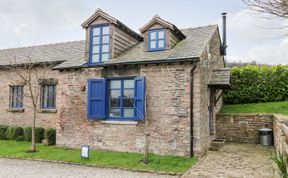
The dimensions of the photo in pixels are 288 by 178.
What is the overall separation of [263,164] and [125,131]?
221 inches

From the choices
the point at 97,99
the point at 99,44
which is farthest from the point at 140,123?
the point at 99,44

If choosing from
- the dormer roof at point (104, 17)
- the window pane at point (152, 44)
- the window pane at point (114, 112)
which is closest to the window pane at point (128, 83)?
the window pane at point (114, 112)

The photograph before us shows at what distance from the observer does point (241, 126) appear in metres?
14.1

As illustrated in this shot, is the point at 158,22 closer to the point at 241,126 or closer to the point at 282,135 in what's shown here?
the point at 282,135

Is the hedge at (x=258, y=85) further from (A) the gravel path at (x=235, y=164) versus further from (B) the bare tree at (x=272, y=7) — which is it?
(B) the bare tree at (x=272, y=7)

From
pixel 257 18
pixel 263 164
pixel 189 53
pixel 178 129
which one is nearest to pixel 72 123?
pixel 178 129

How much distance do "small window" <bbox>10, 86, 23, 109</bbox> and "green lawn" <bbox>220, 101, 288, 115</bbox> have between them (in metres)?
13.3

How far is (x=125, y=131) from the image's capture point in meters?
11.2

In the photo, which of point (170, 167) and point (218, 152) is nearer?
point (170, 167)

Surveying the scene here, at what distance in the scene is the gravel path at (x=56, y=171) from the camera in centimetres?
815

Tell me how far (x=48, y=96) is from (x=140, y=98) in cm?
779

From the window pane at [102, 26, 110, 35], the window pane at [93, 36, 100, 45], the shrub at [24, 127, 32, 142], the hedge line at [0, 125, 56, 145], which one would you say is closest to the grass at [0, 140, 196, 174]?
the hedge line at [0, 125, 56, 145]

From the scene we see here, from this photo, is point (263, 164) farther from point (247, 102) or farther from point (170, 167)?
point (247, 102)

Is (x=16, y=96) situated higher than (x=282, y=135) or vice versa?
(x=16, y=96)
